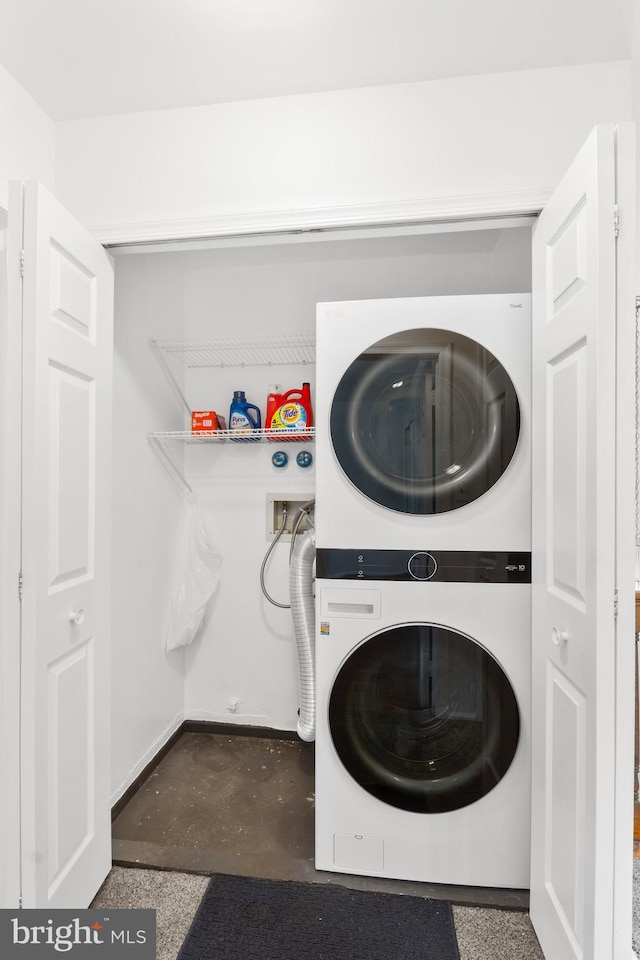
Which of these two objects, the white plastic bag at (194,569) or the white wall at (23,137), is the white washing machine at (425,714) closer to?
the white plastic bag at (194,569)

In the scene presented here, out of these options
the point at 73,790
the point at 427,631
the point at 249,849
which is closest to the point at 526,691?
the point at 427,631

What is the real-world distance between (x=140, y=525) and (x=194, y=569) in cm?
47

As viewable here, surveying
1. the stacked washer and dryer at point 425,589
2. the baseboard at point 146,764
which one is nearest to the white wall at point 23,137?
the stacked washer and dryer at point 425,589

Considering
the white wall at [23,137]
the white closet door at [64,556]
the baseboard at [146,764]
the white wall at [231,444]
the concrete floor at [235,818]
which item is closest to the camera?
the white closet door at [64,556]

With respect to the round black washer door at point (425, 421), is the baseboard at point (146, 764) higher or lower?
lower

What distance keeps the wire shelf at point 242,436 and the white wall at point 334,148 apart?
2.90ft

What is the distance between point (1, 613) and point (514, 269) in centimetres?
223

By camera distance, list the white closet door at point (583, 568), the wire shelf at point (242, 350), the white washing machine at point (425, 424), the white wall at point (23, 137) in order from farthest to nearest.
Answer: the wire shelf at point (242, 350) < the white washing machine at point (425, 424) < the white wall at point (23, 137) < the white closet door at point (583, 568)

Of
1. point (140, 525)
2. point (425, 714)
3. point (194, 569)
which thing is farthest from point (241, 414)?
point (425, 714)

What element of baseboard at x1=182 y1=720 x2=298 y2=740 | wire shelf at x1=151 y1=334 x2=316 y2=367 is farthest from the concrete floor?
wire shelf at x1=151 y1=334 x2=316 y2=367

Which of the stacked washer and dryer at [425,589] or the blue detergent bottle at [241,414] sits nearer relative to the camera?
the stacked washer and dryer at [425,589]

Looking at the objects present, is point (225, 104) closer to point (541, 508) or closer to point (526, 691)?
point (541, 508)

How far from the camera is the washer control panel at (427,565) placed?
158 cm

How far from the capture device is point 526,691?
1.56 metres
